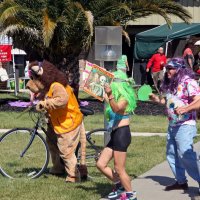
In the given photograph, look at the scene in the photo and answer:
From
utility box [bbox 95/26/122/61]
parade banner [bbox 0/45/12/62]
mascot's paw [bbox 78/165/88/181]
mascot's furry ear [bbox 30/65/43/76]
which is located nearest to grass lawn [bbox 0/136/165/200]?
mascot's paw [bbox 78/165/88/181]

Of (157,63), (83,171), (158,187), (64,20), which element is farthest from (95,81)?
(157,63)

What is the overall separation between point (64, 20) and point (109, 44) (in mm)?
9534

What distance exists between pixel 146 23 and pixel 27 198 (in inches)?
964

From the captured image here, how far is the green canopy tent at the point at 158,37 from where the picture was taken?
26750 millimetres

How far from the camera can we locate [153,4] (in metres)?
21.3

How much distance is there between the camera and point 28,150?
32.6 feet

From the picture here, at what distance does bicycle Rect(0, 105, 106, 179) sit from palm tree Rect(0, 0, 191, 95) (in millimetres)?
9529

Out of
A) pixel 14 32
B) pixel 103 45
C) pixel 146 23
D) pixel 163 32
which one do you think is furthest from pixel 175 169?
pixel 146 23

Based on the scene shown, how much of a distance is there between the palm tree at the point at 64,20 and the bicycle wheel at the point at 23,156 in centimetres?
949

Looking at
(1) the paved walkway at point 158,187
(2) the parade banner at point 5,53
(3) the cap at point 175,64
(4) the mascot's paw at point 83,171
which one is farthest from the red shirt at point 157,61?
(3) the cap at point 175,64

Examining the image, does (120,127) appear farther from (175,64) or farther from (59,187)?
(59,187)

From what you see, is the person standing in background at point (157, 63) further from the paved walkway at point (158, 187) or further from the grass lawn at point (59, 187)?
the paved walkway at point (158, 187)

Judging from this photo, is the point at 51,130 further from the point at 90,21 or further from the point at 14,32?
the point at 14,32

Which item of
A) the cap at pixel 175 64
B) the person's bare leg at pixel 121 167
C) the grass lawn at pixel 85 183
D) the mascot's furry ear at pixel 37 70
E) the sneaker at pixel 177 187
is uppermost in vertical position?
the cap at pixel 175 64
